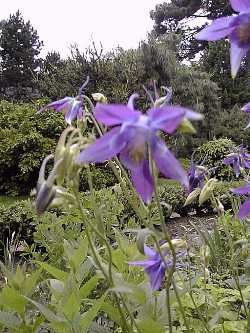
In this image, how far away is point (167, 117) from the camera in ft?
2.04

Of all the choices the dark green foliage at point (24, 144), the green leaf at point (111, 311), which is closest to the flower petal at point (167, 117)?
the green leaf at point (111, 311)

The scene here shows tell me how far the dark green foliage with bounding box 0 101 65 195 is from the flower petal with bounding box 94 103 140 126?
793 centimetres

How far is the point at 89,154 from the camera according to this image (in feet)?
2.11

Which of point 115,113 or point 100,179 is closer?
point 115,113

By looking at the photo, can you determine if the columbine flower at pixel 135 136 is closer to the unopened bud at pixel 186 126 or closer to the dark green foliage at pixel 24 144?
the unopened bud at pixel 186 126

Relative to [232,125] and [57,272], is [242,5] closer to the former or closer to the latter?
[57,272]

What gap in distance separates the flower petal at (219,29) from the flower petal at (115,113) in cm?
19

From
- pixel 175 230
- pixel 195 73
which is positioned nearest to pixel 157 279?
pixel 175 230

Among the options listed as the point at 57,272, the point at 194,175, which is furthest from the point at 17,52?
the point at 57,272

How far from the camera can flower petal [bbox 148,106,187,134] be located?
61 centimetres

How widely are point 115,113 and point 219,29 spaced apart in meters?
0.22

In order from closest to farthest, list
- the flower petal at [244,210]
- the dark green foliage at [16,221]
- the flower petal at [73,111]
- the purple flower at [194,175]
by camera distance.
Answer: the flower petal at [244,210] < the flower petal at [73,111] < the purple flower at [194,175] < the dark green foliage at [16,221]

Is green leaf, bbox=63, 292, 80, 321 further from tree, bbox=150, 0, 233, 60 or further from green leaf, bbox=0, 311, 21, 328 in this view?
tree, bbox=150, 0, 233, 60

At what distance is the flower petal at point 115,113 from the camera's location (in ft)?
2.09
